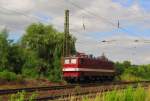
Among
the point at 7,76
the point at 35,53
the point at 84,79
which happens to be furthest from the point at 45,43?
the point at 7,76

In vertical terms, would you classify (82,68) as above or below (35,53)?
below

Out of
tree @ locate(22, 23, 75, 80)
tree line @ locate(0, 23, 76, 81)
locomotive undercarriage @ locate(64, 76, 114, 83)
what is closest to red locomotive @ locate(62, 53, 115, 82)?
locomotive undercarriage @ locate(64, 76, 114, 83)

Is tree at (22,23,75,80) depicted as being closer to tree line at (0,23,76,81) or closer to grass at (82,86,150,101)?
tree line at (0,23,76,81)

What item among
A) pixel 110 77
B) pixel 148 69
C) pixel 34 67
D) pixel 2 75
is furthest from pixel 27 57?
pixel 148 69

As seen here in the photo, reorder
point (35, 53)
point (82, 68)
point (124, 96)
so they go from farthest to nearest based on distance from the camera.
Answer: point (35, 53) → point (82, 68) → point (124, 96)

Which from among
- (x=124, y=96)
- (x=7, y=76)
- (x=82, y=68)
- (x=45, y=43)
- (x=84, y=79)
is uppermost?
(x=45, y=43)

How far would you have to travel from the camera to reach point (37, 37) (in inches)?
2235

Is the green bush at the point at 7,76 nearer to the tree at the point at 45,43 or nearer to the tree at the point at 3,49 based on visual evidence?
the tree at the point at 3,49

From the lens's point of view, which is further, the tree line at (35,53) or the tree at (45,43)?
the tree at (45,43)

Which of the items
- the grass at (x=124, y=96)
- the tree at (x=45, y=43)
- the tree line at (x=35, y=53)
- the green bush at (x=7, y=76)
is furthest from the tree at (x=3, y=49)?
the grass at (x=124, y=96)

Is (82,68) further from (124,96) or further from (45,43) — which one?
(124,96)

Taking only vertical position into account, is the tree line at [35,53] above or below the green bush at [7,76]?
above

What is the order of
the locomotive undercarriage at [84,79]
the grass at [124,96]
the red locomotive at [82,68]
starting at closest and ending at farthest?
the grass at [124,96]
the red locomotive at [82,68]
the locomotive undercarriage at [84,79]

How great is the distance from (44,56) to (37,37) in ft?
12.4
